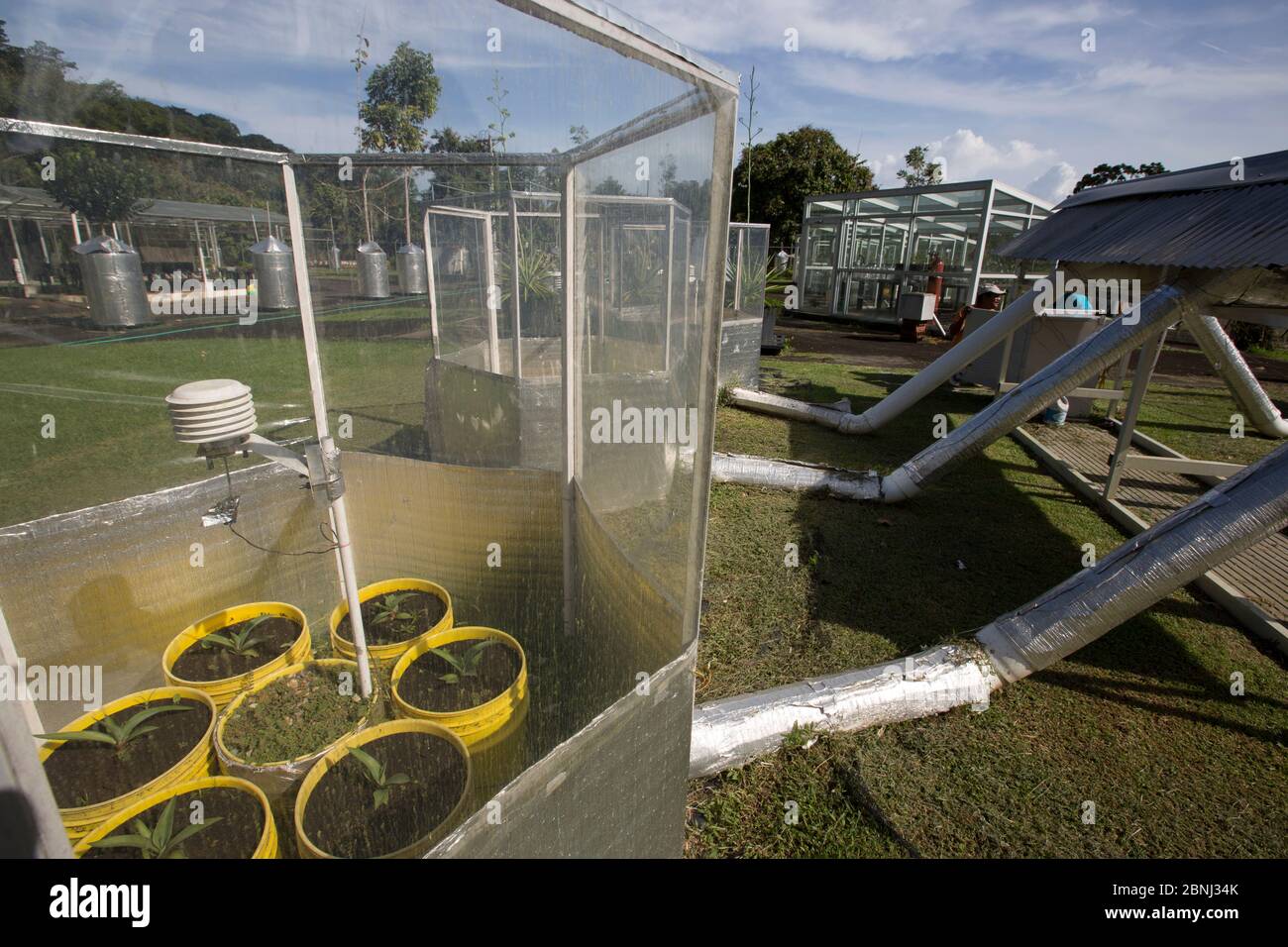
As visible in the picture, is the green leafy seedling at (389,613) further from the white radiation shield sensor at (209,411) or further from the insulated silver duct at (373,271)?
the insulated silver duct at (373,271)

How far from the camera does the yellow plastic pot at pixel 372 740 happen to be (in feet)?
5.63

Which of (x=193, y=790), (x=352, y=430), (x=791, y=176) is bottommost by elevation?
(x=193, y=790)

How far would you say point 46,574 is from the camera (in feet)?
7.37

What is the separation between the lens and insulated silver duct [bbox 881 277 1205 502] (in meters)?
4.47

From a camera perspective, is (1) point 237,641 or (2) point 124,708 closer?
(2) point 124,708

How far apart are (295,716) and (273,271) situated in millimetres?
1746

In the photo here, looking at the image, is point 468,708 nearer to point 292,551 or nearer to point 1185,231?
point 292,551

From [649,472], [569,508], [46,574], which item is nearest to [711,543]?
[569,508]

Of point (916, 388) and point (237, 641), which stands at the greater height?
point (916, 388)

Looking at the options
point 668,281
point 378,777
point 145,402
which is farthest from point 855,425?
point 145,402

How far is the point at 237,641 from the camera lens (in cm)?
248

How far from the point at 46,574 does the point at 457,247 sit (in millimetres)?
3069

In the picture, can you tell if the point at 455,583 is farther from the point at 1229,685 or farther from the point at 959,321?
the point at 959,321

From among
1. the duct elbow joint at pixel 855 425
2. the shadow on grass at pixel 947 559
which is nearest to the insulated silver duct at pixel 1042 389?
the shadow on grass at pixel 947 559
